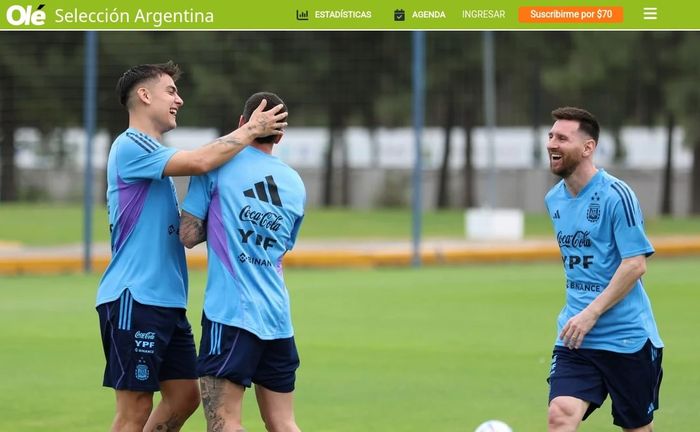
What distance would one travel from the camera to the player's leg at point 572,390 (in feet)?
21.4

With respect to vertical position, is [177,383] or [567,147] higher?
[567,147]

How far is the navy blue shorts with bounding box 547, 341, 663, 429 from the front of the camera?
669cm

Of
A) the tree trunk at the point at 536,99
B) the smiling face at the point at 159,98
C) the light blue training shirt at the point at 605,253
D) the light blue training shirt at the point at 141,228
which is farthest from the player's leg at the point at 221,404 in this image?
the tree trunk at the point at 536,99

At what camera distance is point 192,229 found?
20.7ft

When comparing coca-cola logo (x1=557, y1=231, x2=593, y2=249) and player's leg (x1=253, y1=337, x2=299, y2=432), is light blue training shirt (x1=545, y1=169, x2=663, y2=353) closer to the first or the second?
coca-cola logo (x1=557, y1=231, x2=593, y2=249)

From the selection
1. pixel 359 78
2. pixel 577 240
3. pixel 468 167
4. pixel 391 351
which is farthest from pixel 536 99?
pixel 577 240

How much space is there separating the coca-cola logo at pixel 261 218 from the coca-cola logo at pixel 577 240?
1516 millimetres

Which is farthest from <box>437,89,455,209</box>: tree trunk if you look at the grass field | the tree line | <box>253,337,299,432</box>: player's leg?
<box>253,337,299,432</box>: player's leg

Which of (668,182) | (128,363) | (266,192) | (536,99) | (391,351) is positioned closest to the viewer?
(266,192)

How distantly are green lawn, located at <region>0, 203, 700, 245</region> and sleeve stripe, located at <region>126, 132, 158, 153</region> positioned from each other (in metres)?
19.6

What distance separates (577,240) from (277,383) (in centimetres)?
167

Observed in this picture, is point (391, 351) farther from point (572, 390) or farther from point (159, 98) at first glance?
point (159, 98)

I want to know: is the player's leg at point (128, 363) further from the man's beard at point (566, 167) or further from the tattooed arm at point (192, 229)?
the man's beard at point (566, 167)

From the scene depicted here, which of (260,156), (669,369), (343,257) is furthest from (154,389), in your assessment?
(343,257)
